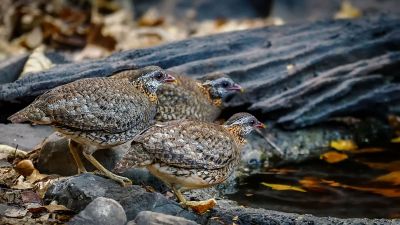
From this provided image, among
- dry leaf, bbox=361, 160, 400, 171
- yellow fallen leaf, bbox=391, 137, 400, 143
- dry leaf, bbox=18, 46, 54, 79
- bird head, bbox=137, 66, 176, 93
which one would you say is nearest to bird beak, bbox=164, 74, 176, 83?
bird head, bbox=137, 66, 176, 93

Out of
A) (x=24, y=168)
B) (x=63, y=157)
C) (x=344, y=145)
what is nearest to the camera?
(x=24, y=168)

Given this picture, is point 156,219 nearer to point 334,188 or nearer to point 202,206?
point 202,206

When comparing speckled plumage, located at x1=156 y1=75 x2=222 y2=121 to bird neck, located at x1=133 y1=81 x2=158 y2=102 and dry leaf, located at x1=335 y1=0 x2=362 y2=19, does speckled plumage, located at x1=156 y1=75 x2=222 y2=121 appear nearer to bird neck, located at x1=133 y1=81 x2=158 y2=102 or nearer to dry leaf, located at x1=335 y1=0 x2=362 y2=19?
bird neck, located at x1=133 y1=81 x2=158 y2=102

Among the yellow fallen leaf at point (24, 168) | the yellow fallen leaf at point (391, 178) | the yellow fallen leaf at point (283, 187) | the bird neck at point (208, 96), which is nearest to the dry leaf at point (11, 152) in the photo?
the yellow fallen leaf at point (24, 168)

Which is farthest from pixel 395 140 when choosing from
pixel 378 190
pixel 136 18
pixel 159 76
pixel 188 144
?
pixel 136 18

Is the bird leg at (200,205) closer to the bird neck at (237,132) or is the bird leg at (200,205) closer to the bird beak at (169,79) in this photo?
the bird neck at (237,132)

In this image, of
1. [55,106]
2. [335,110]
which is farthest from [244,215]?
[335,110]

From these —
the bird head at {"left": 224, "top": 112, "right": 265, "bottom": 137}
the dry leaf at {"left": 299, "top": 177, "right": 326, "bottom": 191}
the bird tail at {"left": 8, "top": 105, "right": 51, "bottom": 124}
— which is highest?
the bird tail at {"left": 8, "top": 105, "right": 51, "bottom": 124}
